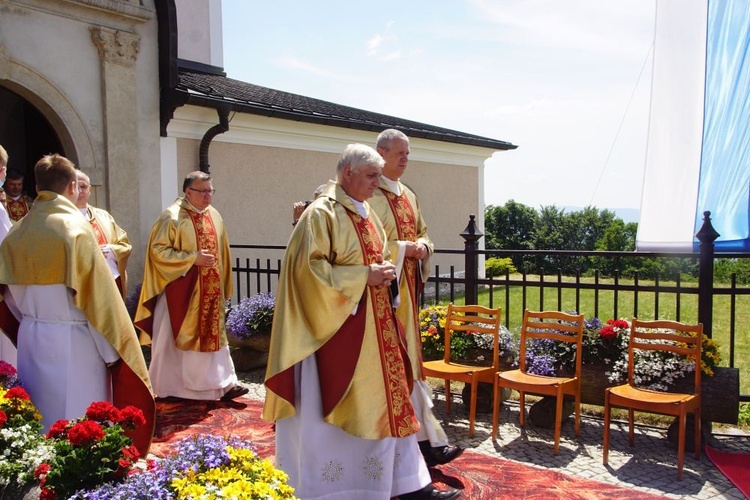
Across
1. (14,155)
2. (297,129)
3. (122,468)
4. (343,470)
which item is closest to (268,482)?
(122,468)

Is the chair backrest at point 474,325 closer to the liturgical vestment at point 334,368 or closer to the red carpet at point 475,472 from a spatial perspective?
the red carpet at point 475,472

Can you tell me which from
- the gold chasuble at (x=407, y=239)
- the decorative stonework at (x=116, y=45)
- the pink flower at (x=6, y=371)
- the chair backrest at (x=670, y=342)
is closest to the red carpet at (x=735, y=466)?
the chair backrest at (x=670, y=342)

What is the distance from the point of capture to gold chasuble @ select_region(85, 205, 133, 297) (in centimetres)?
620

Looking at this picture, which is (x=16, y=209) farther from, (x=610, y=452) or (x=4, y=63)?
(x=610, y=452)

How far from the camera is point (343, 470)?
3.73 meters

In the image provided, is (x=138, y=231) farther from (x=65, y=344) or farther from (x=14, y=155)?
(x=65, y=344)

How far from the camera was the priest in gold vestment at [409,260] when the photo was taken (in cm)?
441

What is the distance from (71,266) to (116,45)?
20.2 ft

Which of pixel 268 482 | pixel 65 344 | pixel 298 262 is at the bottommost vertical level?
pixel 268 482

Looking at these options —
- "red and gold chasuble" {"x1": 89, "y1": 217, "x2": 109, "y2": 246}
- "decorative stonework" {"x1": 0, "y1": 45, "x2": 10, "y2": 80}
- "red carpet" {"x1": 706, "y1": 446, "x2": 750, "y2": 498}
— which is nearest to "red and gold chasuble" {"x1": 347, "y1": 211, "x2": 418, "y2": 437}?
"red carpet" {"x1": 706, "y1": 446, "x2": 750, "y2": 498}

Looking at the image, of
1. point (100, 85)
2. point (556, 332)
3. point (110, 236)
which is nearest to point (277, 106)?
point (100, 85)

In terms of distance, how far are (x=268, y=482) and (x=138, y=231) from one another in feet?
24.2

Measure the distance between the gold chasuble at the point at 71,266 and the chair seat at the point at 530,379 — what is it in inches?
106

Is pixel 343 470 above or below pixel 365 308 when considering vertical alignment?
below
